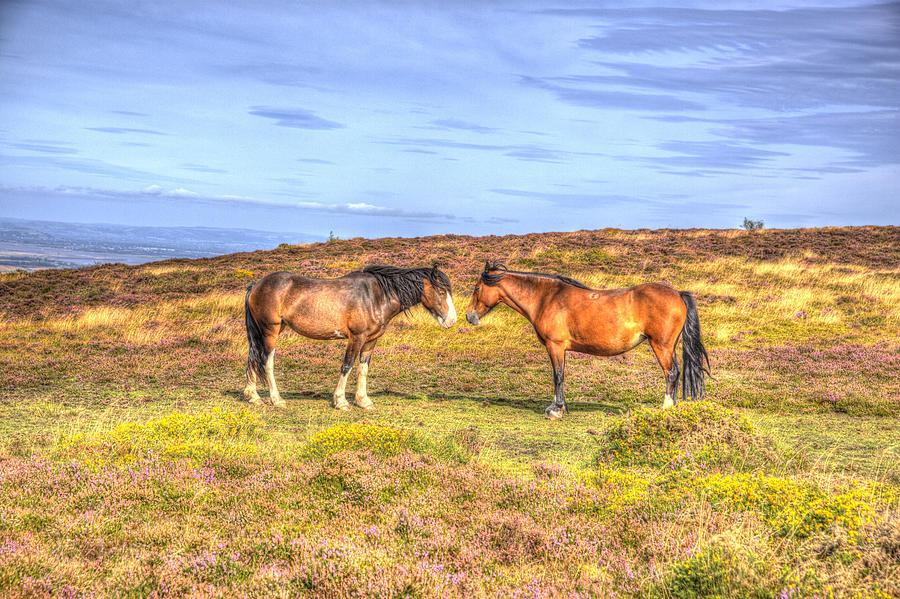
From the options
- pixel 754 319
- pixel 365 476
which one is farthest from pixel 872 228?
pixel 365 476

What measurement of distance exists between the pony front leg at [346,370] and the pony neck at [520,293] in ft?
9.51

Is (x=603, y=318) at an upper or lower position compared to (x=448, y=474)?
upper

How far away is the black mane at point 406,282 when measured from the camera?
12.3m

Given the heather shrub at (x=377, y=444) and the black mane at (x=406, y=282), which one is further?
the black mane at (x=406, y=282)

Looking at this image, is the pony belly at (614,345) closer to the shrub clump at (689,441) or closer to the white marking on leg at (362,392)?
the shrub clump at (689,441)

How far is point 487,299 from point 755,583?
8558 mm

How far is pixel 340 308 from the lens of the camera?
1194 cm

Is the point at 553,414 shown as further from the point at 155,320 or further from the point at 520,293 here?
the point at 155,320

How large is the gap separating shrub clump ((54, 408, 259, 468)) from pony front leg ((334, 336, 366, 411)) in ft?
7.64

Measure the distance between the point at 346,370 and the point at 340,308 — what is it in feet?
3.86

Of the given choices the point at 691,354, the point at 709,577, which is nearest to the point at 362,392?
the point at 691,354

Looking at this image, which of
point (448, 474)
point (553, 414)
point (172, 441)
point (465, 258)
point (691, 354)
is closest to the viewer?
point (448, 474)

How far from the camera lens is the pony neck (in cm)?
1198

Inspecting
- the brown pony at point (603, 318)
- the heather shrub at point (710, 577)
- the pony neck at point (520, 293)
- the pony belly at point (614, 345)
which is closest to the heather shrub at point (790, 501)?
the heather shrub at point (710, 577)
